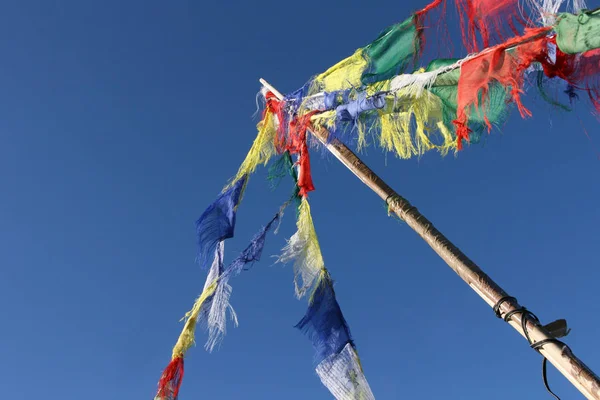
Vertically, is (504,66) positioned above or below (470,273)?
above

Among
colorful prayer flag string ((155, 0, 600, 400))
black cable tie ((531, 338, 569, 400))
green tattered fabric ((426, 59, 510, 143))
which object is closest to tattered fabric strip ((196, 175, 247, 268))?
colorful prayer flag string ((155, 0, 600, 400))

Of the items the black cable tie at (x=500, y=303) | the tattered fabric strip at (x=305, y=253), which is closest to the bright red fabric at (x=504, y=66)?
the black cable tie at (x=500, y=303)

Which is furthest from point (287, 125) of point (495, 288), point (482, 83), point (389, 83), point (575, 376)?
point (575, 376)

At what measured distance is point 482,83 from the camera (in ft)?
11.4

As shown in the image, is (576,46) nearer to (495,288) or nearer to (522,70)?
(522,70)

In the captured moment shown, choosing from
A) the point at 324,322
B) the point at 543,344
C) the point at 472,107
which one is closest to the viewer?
the point at 543,344

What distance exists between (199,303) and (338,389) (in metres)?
1.49

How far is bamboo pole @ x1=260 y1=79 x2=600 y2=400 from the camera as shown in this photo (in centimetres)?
261

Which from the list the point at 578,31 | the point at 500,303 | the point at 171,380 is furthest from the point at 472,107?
the point at 171,380

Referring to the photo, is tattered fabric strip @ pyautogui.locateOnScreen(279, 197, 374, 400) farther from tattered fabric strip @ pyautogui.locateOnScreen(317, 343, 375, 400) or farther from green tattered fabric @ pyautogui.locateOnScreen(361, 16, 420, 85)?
green tattered fabric @ pyautogui.locateOnScreen(361, 16, 420, 85)

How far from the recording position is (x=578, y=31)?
2.84 metres

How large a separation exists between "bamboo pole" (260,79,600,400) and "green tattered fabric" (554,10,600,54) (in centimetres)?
127

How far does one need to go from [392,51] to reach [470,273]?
2099 mm

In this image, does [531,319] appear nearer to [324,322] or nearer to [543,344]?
[543,344]
